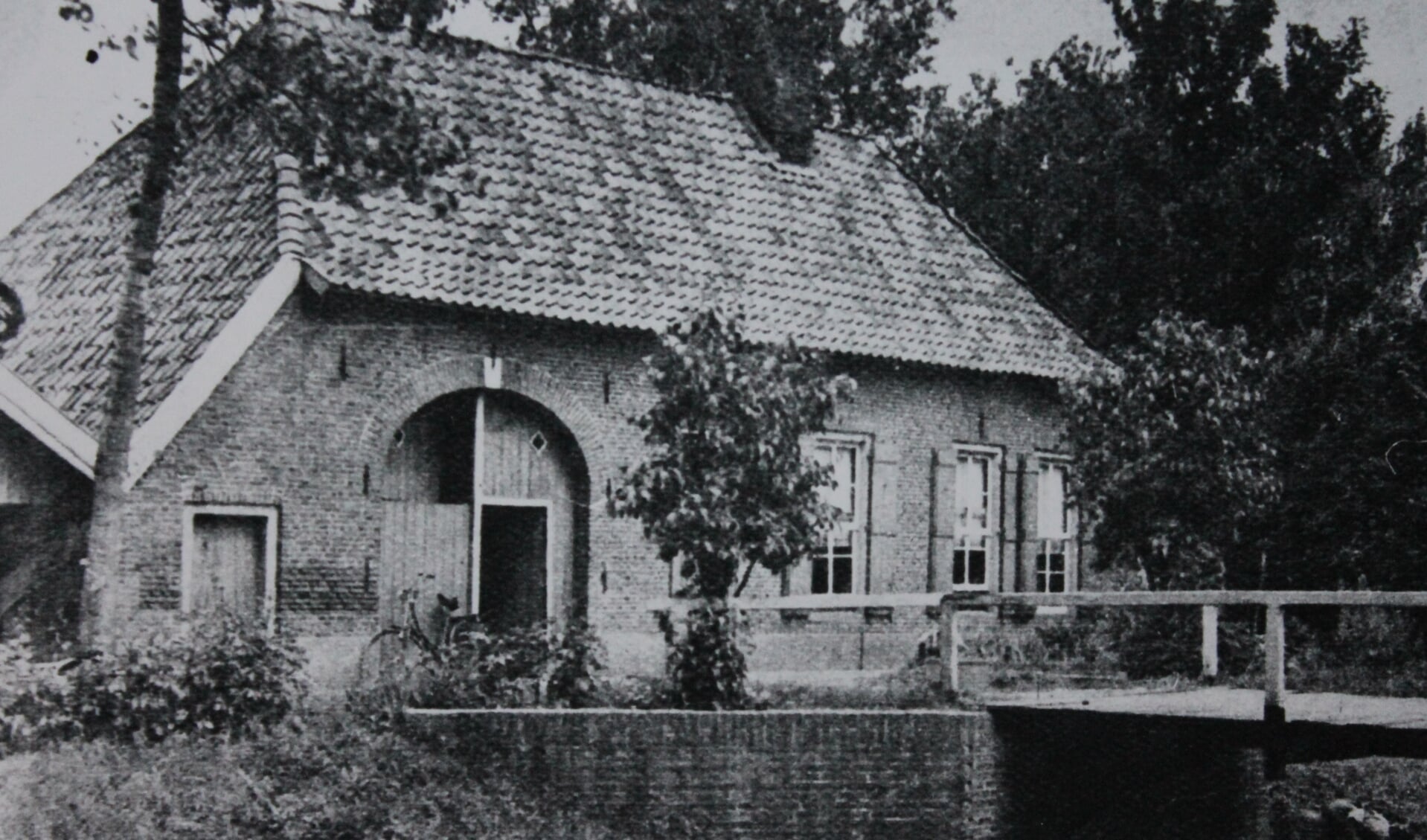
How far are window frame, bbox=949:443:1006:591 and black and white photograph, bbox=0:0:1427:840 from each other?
7cm

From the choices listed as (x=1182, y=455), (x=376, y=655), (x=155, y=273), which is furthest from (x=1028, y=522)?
(x=155, y=273)

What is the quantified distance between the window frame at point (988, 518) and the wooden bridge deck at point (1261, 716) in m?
5.87

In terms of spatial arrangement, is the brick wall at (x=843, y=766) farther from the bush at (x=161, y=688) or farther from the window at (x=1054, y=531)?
the window at (x=1054, y=531)

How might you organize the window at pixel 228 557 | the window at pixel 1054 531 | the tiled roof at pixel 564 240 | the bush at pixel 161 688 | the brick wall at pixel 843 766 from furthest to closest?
the window at pixel 1054 531, the tiled roof at pixel 564 240, the window at pixel 228 557, the brick wall at pixel 843 766, the bush at pixel 161 688

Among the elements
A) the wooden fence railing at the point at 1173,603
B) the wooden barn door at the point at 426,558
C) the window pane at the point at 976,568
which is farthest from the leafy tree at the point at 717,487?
the window pane at the point at 976,568

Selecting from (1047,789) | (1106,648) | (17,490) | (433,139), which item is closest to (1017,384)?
(1106,648)

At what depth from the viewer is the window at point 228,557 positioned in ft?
49.0

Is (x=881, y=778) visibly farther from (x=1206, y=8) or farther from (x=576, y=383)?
(x=1206, y=8)

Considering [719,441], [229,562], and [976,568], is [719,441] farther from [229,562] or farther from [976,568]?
[976,568]

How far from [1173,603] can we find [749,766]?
140 inches

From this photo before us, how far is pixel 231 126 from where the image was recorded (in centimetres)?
1241

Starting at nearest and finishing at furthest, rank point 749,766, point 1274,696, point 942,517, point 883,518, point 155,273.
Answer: point 1274,696
point 749,766
point 155,273
point 883,518
point 942,517

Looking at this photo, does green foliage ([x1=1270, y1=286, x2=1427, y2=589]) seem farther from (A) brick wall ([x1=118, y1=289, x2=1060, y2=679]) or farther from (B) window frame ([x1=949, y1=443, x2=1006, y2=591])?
(A) brick wall ([x1=118, y1=289, x2=1060, y2=679])

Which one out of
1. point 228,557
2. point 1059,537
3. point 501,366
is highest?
point 501,366
